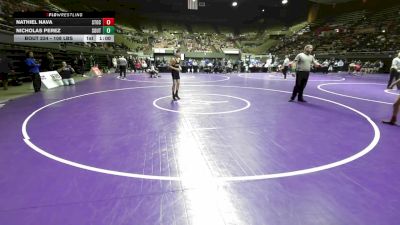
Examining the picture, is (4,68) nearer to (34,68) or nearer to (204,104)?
(34,68)

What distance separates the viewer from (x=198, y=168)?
4.12 metres

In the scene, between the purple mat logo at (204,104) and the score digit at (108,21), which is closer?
the purple mat logo at (204,104)

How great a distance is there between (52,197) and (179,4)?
160 feet

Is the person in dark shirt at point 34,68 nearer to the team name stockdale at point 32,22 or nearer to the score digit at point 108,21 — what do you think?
the team name stockdale at point 32,22

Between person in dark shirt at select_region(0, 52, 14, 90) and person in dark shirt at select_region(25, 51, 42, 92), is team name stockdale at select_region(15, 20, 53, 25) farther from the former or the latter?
person in dark shirt at select_region(0, 52, 14, 90)

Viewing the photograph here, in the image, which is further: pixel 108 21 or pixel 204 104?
pixel 108 21

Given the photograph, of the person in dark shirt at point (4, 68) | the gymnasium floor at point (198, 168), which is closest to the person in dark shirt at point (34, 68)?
the person in dark shirt at point (4, 68)

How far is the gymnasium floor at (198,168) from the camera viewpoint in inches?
Answer: 116
